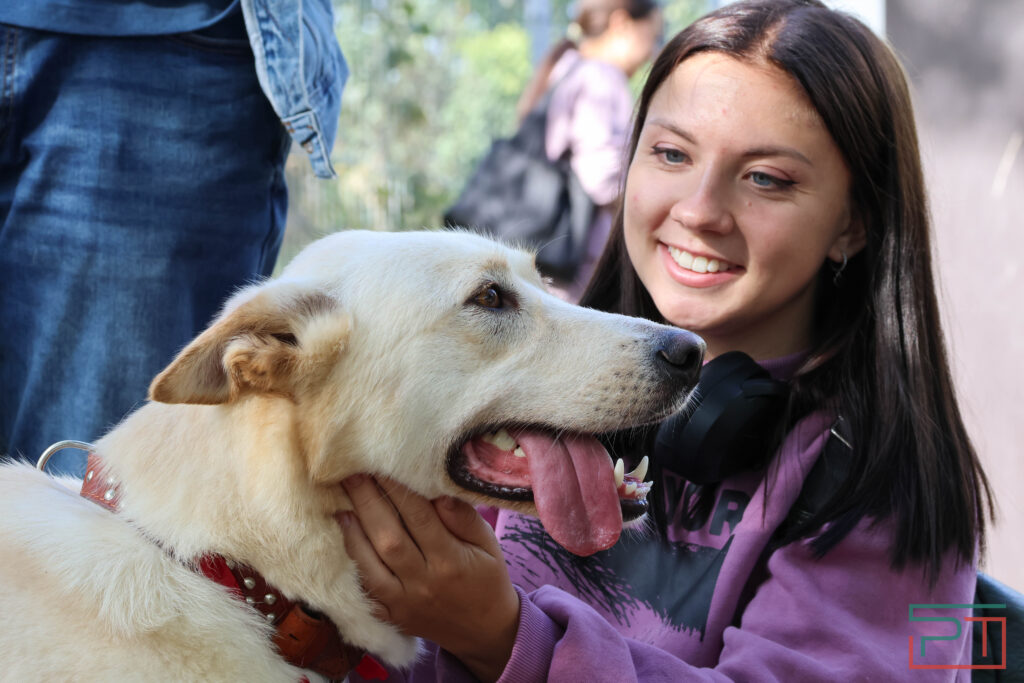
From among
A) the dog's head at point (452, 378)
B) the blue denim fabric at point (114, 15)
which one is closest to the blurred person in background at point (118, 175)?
the blue denim fabric at point (114, 15)

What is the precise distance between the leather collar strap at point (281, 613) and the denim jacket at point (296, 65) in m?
1.26

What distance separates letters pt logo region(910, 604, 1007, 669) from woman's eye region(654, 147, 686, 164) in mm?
1278

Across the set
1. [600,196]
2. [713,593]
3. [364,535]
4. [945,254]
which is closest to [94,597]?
[364,535]

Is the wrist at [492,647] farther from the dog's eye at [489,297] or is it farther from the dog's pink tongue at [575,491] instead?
the dog's eye at [489,297]

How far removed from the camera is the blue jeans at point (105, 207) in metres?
2.53

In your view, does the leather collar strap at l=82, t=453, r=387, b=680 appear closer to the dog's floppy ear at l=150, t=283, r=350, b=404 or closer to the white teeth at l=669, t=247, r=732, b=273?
the dog's floppy ear at l=150, t=283, r=350, b=404

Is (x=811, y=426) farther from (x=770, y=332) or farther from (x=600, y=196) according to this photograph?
(x=600, y=196)

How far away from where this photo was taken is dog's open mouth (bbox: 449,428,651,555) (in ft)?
5.70

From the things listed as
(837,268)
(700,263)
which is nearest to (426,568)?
(700,263)

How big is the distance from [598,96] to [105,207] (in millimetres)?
3350

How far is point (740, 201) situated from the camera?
2.31 metres

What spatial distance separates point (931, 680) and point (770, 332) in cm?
101

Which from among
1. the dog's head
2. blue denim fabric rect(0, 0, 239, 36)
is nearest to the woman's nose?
the dog's head

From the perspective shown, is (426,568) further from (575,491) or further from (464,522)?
(575,491)
